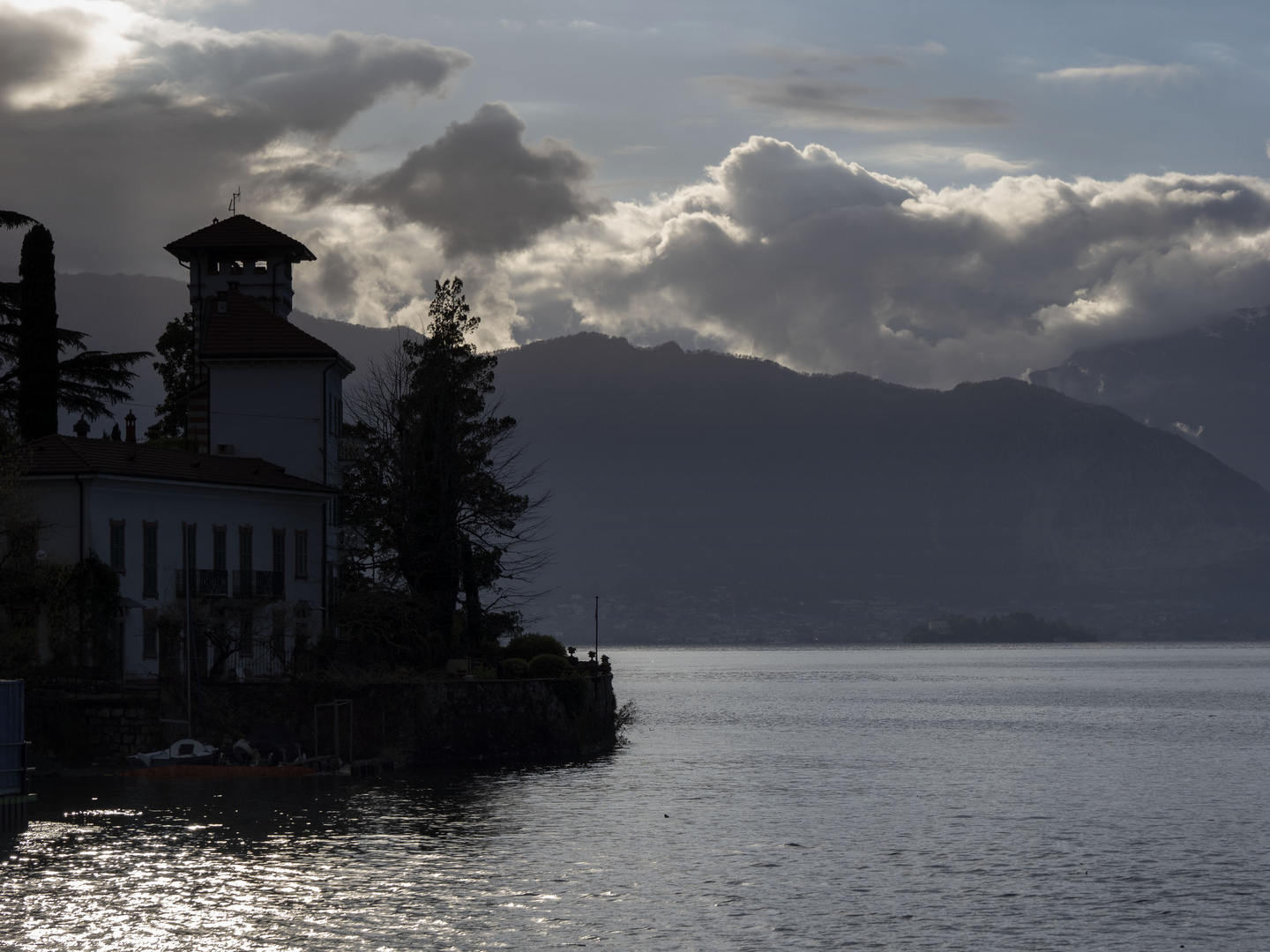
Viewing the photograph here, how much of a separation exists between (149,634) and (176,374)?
2822cm

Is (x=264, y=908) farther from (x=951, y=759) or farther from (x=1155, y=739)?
(x=1155, y=739)

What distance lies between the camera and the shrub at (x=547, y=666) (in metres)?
59.3

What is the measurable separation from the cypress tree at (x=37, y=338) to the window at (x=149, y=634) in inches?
→ 567

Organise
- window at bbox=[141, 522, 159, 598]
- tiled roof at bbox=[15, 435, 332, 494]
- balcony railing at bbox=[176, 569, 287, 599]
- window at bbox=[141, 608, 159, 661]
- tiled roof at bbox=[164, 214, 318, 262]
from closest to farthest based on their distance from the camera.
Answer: tiled roof at bbox=[15, 435, 332, 494], window at bbox=[141, 608, 159, 661], window at bbox=[141, 522, 159, 598], balcony railing at bbox=[176, 569, 287, 599], tiled roof at bbox=[164, 214, 318, 262]

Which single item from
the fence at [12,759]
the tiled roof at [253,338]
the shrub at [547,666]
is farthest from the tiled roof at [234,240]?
the fence at [12,759]

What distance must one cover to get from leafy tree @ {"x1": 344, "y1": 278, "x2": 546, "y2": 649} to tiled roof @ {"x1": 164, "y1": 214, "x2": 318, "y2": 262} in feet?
35.5

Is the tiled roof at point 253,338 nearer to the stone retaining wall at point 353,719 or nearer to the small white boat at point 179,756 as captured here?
the stone retaining wall at point 353,719

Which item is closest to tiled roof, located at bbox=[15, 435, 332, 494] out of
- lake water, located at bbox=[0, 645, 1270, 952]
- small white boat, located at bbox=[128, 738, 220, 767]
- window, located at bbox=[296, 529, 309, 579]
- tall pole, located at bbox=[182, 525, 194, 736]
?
window, located at bbox=[296, 529, 309, 579]

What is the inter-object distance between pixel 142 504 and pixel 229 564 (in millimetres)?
4593

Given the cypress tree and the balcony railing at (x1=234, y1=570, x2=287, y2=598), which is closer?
the balcony railing at (x1=234, y1=570, x2=287, y2=598)

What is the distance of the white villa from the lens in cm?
5272

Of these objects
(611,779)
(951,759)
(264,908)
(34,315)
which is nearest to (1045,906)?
(264,908)

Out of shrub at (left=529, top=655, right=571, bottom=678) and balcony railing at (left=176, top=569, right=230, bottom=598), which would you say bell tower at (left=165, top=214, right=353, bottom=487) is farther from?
shrub at (left=529, top=655, right=571, bottom=678)

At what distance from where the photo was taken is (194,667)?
52719 mm
